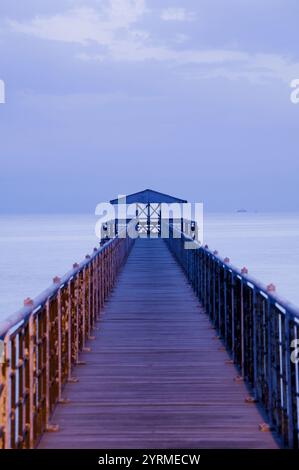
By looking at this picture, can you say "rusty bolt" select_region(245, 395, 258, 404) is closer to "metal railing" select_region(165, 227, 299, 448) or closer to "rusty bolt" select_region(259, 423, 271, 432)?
"metal railing" select_region(165, 227, 299, 448)

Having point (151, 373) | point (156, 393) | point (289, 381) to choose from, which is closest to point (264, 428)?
point (289, 381)

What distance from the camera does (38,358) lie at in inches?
212

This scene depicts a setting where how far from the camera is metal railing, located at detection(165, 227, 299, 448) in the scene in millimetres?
4941

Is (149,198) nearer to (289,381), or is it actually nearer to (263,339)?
(263,339)

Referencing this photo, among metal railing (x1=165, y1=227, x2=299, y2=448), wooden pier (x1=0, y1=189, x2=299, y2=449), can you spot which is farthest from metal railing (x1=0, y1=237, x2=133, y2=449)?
metal railing (x1=165, y1=227, x2=299, y2=448)

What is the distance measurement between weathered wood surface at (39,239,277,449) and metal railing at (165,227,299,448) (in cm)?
17

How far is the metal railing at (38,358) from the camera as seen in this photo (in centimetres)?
422

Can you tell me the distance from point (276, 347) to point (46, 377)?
187cm

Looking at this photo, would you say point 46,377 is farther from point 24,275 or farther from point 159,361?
point 24,275

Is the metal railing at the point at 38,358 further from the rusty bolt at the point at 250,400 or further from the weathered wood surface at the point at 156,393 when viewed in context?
the rusty bolt at the point at 250,400

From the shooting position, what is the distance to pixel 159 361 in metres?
8.18

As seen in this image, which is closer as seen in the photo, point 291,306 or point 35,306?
point 291,306

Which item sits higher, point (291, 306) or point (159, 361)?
point (291, 306)
